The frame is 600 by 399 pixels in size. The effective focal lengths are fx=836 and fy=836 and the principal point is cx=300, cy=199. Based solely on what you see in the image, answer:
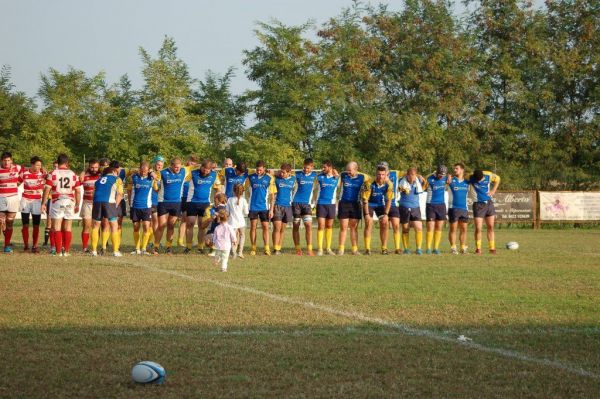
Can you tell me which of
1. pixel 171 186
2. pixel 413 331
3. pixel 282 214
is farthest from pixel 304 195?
pixel 413 331

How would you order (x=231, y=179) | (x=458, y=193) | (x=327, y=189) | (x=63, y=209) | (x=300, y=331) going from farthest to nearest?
(x=458, y=193) < (x=231, y=179) < (x=327, y=189) < (x=63, y=209) < (x=300, y=331)

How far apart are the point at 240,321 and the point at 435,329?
209cm

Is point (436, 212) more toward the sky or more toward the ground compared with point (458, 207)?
more toward the ground

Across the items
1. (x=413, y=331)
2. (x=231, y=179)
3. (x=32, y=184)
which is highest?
(x=231, y=179)

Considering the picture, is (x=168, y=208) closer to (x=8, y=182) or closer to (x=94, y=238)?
(x=94, y=238)

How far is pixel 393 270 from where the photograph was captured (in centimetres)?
1533

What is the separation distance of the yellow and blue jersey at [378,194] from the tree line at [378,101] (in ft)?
64.9

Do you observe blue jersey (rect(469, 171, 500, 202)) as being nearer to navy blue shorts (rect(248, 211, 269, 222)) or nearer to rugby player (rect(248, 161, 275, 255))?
rugby player (rect(248, 161, 275, 255))

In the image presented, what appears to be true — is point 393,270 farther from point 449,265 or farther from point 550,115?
point 550,115

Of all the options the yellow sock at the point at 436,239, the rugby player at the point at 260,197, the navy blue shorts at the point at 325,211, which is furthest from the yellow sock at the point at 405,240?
the rugby player at the point at 260,197

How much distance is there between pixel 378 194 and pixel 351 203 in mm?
686

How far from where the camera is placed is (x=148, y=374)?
6.05m

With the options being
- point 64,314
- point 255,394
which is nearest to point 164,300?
point 64,314

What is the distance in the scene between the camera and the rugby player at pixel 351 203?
19.9 metres
